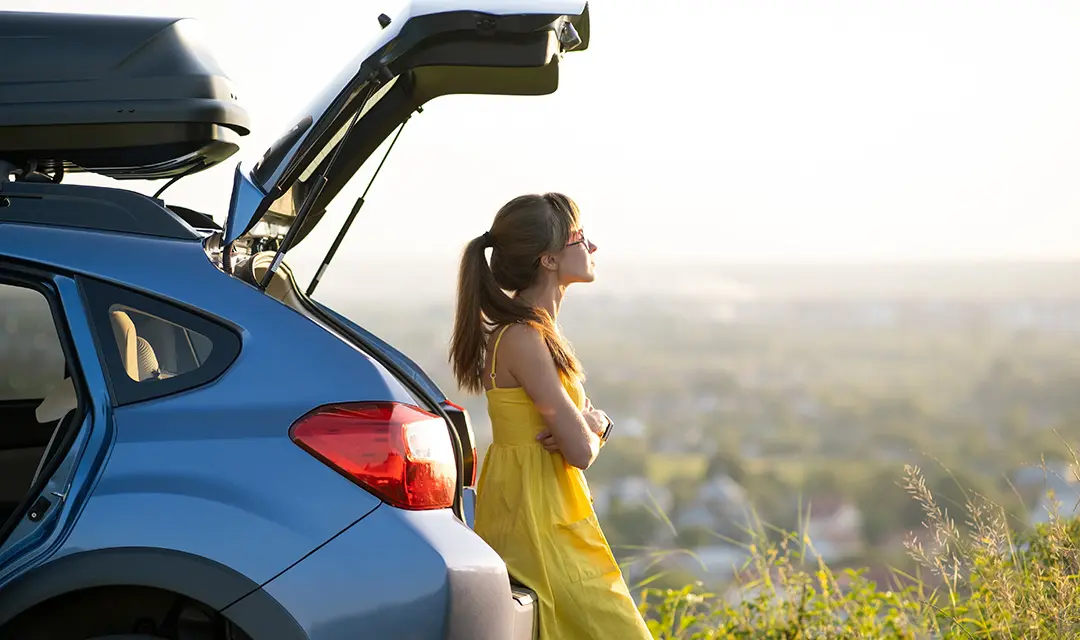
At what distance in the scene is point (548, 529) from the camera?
3111mm

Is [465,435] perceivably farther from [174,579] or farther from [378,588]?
[174,579]

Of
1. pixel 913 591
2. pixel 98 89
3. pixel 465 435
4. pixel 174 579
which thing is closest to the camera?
pixel 174 579

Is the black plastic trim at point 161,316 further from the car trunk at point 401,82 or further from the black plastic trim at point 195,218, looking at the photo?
the black plastic trim at point 195,218

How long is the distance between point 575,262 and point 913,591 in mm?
2118

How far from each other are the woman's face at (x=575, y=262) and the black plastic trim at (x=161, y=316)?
1139mm

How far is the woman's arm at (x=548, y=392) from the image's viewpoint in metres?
3.11

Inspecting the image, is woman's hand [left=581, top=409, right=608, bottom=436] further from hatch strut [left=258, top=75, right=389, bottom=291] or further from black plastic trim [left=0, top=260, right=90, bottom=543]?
black plastic trim [left=0, top=260, right=90, bottom=543]

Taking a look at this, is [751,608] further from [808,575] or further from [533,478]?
[533,478]

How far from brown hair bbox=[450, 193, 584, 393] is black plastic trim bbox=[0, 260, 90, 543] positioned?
113 centimetres

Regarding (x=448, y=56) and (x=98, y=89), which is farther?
(x=98, y=89)

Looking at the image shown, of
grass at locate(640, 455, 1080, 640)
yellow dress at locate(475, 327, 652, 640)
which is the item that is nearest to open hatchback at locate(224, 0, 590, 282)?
yellow dress at locate(475, 327, 652, 640)

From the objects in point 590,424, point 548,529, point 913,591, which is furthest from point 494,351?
point 913,591

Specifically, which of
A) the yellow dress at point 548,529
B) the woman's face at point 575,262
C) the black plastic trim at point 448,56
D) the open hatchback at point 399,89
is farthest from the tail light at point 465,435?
the black plastic trim at point 448,56

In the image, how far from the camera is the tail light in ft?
10.6
